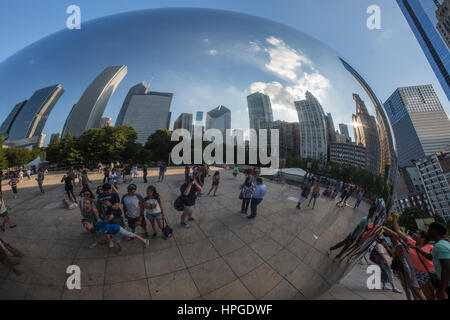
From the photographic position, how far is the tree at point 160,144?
1558 millimetres

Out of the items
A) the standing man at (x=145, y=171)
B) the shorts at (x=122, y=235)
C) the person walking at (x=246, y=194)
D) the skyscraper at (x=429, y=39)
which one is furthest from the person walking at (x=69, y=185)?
the skyscraper at (x=429, y=39)

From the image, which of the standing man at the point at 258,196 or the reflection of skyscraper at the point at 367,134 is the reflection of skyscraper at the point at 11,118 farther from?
the reflection of skyscraper at the point at 367,134

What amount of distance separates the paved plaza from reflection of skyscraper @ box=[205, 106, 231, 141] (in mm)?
474

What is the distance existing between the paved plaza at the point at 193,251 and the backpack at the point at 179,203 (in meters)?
0.05

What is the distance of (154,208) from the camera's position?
1553mm

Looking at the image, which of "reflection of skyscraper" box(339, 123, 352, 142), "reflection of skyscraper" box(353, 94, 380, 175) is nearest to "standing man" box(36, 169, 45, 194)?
"reflection of skyscraper" box(339, 123, 352, 142)

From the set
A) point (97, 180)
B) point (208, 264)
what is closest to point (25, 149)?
point (97, 180)

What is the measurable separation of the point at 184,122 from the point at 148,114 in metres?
0.32

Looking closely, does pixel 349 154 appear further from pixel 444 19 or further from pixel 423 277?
pixel 444 19

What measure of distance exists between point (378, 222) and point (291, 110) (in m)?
1.74

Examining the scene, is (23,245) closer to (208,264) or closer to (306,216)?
(208,264)

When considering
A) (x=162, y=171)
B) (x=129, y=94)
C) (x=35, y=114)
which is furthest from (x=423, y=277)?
(x=35, y=114)

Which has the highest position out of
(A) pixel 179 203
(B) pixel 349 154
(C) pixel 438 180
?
(B) pixel 349 154

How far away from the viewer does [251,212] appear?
1.68 meters
